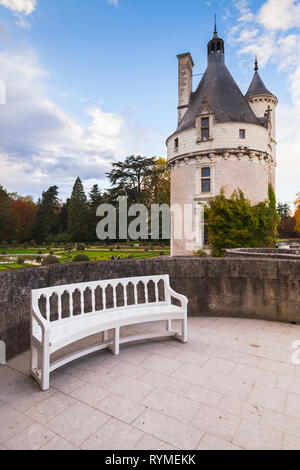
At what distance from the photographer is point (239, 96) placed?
951 inches

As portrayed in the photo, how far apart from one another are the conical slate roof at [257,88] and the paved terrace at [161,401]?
33.4 metres

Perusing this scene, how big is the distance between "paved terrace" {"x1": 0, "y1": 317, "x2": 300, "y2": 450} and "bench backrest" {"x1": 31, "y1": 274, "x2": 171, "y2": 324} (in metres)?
0.71

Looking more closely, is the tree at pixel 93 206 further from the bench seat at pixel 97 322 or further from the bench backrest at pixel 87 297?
the bench seat at pixel 97 322

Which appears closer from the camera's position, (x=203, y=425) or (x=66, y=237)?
(x=203, y=425)

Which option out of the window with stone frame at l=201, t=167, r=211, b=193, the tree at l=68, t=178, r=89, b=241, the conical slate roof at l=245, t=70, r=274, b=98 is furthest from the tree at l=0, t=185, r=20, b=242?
the conical slate roof at l=245, t=70, r=274, b=98

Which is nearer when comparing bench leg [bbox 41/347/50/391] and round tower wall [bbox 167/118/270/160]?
bench leg [bbox 41/347/50/391]

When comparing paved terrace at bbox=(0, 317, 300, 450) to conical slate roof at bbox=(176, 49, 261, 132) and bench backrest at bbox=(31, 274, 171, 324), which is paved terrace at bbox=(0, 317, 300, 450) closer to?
bench backrest at bbox=(31, 274, 171, 324)

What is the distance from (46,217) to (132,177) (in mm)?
24400

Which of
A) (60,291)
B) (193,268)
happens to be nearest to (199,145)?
(193,268)

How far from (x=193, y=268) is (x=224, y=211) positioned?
16.9 metres

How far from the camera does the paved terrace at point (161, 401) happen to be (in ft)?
7.13

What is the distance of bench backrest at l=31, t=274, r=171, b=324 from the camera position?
12.0 feet

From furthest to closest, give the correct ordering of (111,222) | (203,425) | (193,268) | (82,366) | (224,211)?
(111,222)
(224,211)
(193,268)
(82,366)
(203,425)

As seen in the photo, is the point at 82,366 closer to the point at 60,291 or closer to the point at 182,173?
the point at 60,291
